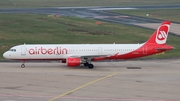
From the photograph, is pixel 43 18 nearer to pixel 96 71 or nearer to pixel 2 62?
pixel 2 62

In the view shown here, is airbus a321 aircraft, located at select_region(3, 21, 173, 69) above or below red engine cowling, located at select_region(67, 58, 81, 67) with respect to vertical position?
above

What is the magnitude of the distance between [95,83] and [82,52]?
11525 millimetres

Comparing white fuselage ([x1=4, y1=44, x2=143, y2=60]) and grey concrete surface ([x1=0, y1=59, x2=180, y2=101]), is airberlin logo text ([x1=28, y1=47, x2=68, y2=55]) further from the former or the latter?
grey concrete surface ([x1=0, y1=59, x2=180, y2=101])

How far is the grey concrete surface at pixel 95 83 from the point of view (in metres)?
41.1

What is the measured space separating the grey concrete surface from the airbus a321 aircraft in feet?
4.33

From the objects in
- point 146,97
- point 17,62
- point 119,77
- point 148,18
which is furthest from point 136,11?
point 146,97

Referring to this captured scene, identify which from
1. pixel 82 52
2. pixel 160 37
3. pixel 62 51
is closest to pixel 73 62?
pixel 62 51

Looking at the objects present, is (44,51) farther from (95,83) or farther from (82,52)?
(95,83)

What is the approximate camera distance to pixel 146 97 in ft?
134

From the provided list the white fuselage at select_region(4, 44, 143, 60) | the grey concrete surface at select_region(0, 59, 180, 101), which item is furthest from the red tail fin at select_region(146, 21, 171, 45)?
the grey concrete surface at select_region(0, 59, 180, 101)

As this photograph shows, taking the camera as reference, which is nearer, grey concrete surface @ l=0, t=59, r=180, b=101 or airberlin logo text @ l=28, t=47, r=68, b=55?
grey concrete surface @ l=0, t=59, r=180, b=101

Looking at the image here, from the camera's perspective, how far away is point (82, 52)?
58.3 meters

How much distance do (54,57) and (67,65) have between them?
2.07 metres

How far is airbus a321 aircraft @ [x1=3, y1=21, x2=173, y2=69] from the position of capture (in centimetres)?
5744
